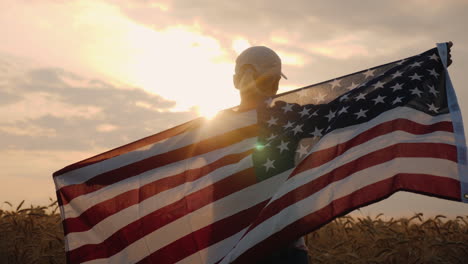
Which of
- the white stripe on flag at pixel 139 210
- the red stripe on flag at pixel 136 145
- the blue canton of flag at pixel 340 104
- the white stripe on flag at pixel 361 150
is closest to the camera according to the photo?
the white stripe on flag at pixel 361 150

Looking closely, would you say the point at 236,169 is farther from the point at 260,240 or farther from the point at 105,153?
the point at 105,153

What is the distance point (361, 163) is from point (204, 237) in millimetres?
1734

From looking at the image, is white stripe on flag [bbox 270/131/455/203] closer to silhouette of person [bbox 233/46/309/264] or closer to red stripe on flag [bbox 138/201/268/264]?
red stripe on flag [bbox 138/201/268/264]

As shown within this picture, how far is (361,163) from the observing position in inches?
202

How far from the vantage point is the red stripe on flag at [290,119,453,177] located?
17.1 feet

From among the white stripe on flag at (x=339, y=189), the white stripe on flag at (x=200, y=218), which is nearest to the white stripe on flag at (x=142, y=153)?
the white stripe on flag at (x=200, y=218)

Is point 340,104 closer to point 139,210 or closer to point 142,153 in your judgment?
point 142,153

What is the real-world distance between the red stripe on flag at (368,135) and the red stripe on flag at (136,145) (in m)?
1.63

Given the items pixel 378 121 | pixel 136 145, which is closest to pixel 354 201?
pixel 378 121

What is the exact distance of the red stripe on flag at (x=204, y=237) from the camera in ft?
18.0

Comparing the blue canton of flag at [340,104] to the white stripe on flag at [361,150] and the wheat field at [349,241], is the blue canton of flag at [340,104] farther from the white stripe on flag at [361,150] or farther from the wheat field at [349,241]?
the wheat field at [349,241]

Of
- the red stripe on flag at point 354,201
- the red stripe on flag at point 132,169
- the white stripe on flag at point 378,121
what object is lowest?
the red stripe on flag at point 354,201

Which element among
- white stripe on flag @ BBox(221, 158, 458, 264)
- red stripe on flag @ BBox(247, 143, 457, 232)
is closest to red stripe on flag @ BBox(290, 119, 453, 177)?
red stripe on flag @ BBox(247, 143, 457, 232)

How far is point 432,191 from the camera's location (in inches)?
191
